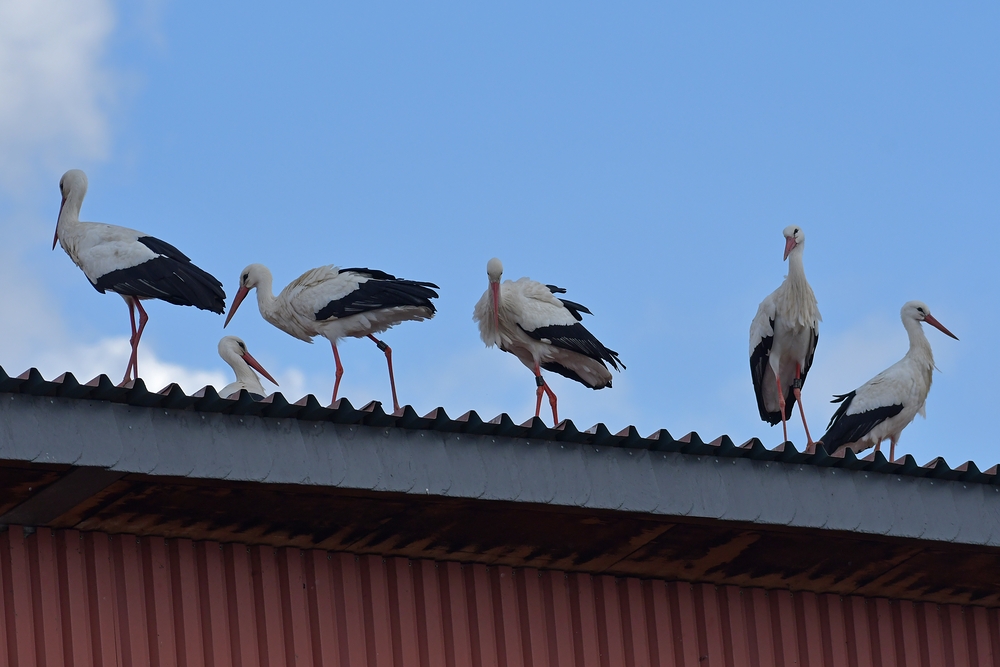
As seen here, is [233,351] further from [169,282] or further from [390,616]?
[390,616]

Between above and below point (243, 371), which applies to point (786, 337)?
below

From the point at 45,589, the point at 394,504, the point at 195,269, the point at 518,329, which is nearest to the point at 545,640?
the point at 394,504

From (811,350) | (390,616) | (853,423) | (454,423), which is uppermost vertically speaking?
(811,350)

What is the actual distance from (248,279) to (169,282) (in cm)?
252

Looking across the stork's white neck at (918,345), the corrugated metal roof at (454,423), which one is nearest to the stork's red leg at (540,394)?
the stork's white neck at (918,345)

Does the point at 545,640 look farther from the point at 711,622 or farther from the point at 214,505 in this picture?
the point at 214,505

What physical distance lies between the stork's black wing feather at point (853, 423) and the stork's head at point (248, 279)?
5174mm

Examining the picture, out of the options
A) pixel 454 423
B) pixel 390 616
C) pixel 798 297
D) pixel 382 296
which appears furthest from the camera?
pixel 798 297

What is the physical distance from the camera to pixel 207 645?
592cm

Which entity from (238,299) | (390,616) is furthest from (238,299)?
(390,616)

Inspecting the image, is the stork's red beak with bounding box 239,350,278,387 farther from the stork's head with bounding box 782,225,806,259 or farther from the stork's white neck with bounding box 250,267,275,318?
the stork's head with bounding box 782,225,806,259

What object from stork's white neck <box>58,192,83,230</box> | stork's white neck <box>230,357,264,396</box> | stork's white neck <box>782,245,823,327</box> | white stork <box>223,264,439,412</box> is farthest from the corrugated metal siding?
stork's white neck <box>230,357,264,396</box>

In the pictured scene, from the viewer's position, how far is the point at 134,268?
11.5m

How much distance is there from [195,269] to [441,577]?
18.0 feet
